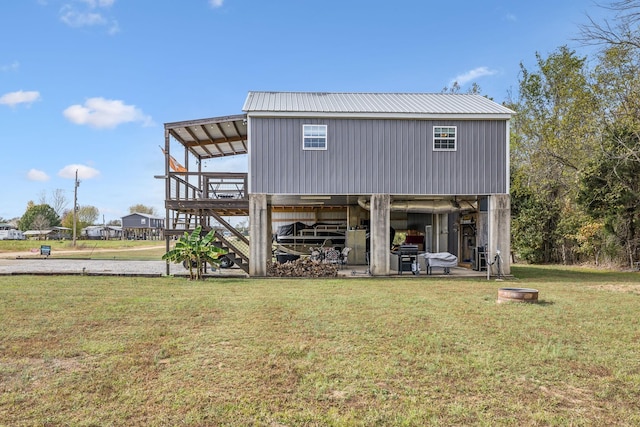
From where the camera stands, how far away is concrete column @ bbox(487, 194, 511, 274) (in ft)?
46.7

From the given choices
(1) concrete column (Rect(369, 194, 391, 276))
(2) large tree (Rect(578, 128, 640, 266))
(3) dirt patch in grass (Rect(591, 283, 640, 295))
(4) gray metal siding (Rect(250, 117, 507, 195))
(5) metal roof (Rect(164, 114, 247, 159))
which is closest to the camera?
(3) dirt patch in grass (Rect(591, 283, 640, 295))

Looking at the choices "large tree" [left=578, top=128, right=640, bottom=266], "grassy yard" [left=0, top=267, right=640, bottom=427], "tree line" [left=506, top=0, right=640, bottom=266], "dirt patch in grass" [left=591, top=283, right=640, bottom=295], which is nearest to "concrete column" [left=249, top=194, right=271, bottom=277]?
"grassy yard" [left=0, top=267, right=640, bottom=427]

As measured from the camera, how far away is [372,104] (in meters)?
15.1

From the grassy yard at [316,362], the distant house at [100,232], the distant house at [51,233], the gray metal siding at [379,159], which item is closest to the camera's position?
the grassy yard at [316,362]

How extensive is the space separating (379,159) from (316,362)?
10170 millimetres

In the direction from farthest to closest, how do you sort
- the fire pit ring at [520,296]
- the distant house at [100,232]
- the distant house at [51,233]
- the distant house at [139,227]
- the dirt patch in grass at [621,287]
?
1. the distant house at [139,227]
2. the distant house at [100,232]
3. the distant house at [51,233]
4. the dirt patch in grass at [621,287]
5. the fire pit ring at [520,296]

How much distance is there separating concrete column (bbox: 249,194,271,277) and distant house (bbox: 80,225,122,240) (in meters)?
61.9

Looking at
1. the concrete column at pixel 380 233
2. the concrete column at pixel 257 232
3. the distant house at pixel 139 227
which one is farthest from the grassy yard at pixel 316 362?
the distant house at pixel 139 227

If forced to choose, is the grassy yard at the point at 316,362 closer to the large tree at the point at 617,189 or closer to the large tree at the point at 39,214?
the large tree at the point at 617,189

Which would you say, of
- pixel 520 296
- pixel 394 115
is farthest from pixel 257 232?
pixel 520 296

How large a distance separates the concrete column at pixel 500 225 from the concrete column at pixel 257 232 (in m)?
7.60

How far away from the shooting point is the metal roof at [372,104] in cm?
1400

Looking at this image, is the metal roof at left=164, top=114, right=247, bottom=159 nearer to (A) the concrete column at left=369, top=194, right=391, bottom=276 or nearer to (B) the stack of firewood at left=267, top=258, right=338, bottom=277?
(B) the stack of firewood at left=267, top=258, right=338, bottom=277

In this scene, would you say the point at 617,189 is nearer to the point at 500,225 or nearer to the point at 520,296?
the point at 500,225
